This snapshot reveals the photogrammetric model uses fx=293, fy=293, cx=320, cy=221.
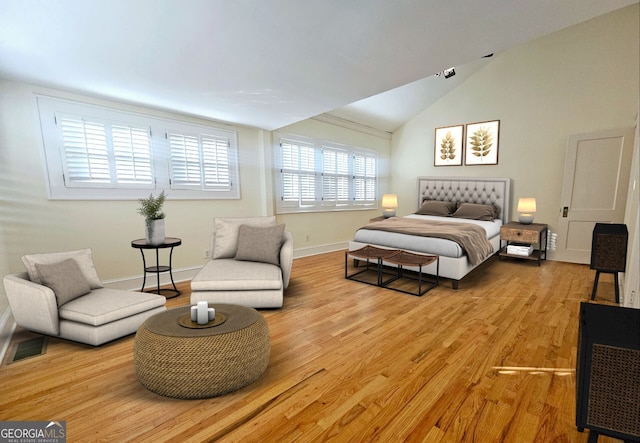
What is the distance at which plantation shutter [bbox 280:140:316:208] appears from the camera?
16.4ft

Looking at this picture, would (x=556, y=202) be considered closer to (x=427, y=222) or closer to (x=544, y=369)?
(x=427, y=222)

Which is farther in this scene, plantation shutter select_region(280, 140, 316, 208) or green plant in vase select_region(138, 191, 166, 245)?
plantation shutter select_region(280, 140, 316, 208)

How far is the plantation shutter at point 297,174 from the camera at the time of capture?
5.01 m

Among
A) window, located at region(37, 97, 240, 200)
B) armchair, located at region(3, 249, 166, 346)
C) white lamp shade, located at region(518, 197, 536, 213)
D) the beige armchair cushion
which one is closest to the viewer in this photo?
armchair, located at region(3, 249, 166, 346)

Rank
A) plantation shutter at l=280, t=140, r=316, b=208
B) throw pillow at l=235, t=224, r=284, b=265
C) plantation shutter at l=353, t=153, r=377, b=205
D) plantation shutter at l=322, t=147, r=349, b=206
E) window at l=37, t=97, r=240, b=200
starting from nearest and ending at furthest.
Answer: window at l=37, t=97, r=240, b=200
throw pillow at l=235, t=224, r=284, b=265
plantation shutter at l=280, t=140, r=316, b=208
plantation shutter at l=322, t=147, r=349, b=206
plantation shutter at l=353, t=153, r=377, b=205

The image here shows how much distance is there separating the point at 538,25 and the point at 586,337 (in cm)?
185

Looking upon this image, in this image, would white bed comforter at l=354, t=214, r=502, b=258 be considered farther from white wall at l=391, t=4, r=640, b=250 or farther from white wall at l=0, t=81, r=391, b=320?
white wall at l=0, t=81, r=391, b=320

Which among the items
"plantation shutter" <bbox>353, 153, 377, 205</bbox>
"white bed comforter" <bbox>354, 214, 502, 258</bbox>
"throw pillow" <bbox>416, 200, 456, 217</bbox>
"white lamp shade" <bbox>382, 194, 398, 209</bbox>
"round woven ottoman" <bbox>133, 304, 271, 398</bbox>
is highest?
"plantation shutter" <bbox>353, 153, 377, 205</bbox>

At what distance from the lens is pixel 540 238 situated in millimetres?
4621

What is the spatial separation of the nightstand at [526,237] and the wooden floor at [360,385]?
175 centimetres

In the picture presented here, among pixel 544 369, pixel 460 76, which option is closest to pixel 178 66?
pixel 544 369

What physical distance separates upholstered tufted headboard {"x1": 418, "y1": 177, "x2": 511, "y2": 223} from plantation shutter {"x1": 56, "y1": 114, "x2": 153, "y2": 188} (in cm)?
505
